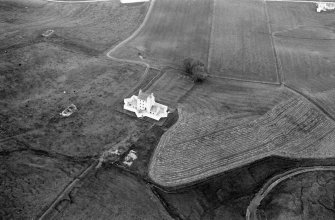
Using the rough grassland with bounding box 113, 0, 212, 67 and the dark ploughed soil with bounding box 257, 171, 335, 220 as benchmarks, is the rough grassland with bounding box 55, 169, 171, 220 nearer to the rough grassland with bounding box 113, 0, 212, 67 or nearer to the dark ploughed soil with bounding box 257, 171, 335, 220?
the dark ploughed soil with bounding box 257, 171, 335, 220

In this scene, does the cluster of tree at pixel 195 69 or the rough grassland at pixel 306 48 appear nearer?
the cluster of tree at pixel 195 69

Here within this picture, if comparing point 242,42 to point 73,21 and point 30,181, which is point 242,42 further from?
point 30,181

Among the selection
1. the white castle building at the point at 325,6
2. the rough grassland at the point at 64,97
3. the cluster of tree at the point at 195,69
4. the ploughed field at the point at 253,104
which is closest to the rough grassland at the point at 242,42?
the ploughed field at the point at 253,104

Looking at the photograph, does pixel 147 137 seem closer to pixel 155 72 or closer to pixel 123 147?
pixel 123 147

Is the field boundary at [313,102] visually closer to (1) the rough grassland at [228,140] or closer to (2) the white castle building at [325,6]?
(1) the rough grassland at [228,140]

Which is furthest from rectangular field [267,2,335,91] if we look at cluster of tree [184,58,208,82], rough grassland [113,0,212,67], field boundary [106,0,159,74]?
field boundary [106,0,159,74]
